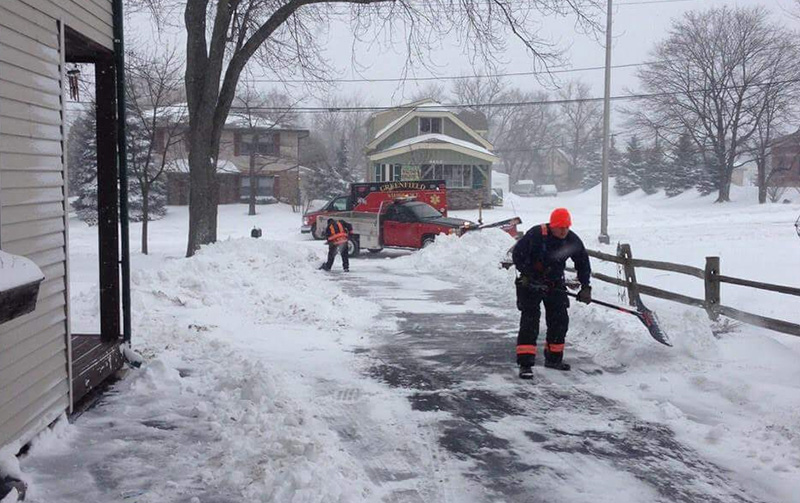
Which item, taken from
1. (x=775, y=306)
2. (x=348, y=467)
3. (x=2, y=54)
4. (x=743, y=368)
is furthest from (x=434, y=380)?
(x=775, y=306)

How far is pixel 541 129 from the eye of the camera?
94.1 meters

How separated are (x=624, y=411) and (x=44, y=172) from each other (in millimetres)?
5034

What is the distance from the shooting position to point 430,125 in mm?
48875

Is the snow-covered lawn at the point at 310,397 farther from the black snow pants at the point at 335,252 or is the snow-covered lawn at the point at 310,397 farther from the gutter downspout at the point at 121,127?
the black snow pants at the point at 335,252

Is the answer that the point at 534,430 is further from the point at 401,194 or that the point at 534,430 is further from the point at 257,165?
the point at 257,165

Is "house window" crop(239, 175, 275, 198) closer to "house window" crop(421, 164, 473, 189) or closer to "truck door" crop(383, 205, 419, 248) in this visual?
"house window" crop(421, 164, 473, 189)

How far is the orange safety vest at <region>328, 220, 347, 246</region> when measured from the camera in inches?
696

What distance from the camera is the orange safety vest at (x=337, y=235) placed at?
17.7m

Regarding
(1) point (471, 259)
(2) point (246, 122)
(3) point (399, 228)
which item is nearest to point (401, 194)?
(3) point (399, 228)

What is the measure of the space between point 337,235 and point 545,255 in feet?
34.1

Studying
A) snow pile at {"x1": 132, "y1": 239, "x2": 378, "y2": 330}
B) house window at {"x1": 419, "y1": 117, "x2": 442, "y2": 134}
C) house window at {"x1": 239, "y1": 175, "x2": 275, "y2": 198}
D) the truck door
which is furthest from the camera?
house window at {"x1": 239, "y1": 175, "x2": 275, "y2": 198}

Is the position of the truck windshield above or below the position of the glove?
above

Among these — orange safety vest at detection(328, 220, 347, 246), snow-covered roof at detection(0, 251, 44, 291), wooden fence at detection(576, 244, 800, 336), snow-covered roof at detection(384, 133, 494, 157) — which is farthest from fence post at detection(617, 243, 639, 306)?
snow-covered roof at detection(384, 133, 494, 157)

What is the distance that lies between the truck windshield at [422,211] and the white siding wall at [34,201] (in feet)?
55.1
